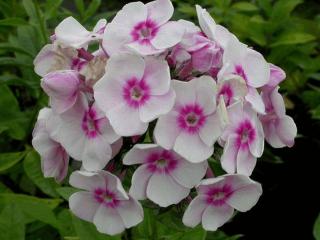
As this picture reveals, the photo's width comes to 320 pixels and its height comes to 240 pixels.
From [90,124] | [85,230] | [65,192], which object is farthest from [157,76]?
[65,192]

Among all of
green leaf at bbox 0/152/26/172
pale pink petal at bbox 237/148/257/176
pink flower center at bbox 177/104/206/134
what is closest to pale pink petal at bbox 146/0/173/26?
pink flower center at bbox 177/104/206/134

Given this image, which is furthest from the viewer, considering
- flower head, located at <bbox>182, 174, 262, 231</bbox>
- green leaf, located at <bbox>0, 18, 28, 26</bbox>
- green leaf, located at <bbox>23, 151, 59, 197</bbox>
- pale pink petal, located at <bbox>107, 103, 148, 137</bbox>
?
green leaf, located at <bbox>0, 18, 28, 26</bbox>

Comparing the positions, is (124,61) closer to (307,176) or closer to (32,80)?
(32,80)

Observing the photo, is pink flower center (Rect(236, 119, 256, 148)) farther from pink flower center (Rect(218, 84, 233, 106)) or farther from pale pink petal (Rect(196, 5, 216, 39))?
pale pink petal (Rect(196, 5, 216, 39))

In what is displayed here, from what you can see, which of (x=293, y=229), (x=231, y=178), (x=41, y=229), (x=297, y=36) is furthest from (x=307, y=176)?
(x=231, y=178)

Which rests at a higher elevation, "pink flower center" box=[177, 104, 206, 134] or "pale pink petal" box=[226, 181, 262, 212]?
"pink flower center" box=[177, 104, 206, 134]

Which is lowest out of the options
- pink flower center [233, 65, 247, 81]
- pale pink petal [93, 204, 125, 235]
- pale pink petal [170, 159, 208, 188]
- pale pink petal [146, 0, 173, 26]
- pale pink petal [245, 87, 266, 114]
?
pale pink petal [93, 204, 125, 235]

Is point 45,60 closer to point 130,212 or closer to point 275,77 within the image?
point 130,212
